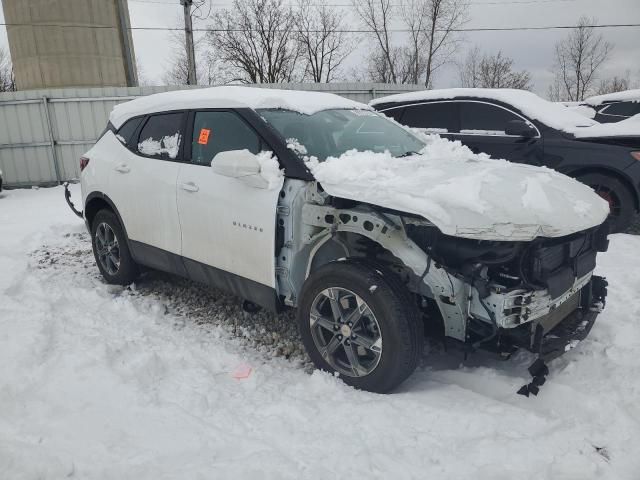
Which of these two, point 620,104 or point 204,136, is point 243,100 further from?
point 620,104

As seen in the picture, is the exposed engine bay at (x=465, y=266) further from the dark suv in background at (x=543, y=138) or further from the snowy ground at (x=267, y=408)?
the dark suv in background at (x=543, y=138)

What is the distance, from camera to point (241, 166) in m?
3.03

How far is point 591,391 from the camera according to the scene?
9.10 feet

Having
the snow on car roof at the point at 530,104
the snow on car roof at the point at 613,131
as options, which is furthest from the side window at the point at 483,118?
the snow on car roof at the point at 613,131

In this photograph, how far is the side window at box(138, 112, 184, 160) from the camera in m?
3.91

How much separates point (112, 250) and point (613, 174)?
5.78 metres

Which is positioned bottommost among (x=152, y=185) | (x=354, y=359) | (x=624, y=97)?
(x=354, y=359)

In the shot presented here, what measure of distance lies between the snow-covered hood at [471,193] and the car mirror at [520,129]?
261 cm

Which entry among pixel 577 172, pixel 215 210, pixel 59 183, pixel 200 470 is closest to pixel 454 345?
pixel 200 470

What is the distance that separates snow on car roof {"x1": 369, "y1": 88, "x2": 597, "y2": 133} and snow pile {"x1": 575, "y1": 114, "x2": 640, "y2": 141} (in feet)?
0.44

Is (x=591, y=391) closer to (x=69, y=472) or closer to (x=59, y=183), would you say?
(x=69, y=472)

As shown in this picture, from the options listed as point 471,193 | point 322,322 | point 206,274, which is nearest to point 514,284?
point 471,193

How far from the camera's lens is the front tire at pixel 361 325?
2.65 meters

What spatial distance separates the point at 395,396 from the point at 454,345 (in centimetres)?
46
